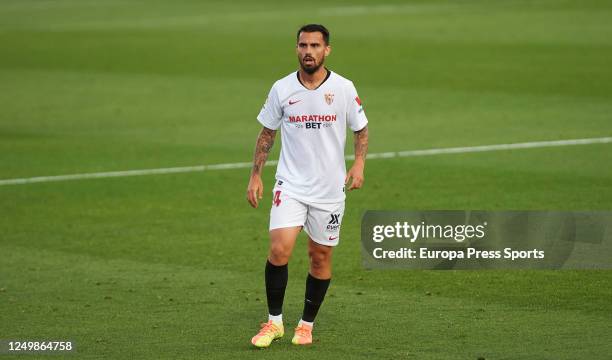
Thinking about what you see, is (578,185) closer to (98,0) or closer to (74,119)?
(74,119)

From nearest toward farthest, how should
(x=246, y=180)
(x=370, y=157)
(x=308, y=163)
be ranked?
(x=308, y=163)
(x=246, y=180)
(x=370, y=157)

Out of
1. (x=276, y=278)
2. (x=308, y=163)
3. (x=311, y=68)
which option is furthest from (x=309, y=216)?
(x=311, y=68)

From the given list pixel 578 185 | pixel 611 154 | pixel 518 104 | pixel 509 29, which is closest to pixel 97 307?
pixel 578 185

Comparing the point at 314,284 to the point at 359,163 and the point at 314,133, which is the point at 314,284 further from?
the point at 314,133

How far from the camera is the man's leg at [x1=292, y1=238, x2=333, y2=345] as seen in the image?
990 cm

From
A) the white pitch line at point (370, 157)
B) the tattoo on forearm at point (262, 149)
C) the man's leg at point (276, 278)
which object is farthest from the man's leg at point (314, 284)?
the white pitch line at point (370, 157)

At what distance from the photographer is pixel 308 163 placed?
9719 millimetres

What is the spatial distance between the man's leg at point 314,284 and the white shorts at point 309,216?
91mm

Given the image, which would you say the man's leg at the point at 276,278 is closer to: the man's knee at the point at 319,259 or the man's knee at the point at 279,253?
the man's knee at the point at 279,253

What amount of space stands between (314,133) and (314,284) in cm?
118

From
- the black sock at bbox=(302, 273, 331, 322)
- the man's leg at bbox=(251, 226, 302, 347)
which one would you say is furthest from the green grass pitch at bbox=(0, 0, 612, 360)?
the black sock at bbox=(302, 273, 331, 322)

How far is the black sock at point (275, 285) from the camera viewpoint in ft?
32.3

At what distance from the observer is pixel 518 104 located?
2353 centimetres

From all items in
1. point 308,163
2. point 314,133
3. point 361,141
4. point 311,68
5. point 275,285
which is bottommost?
point 275,285
